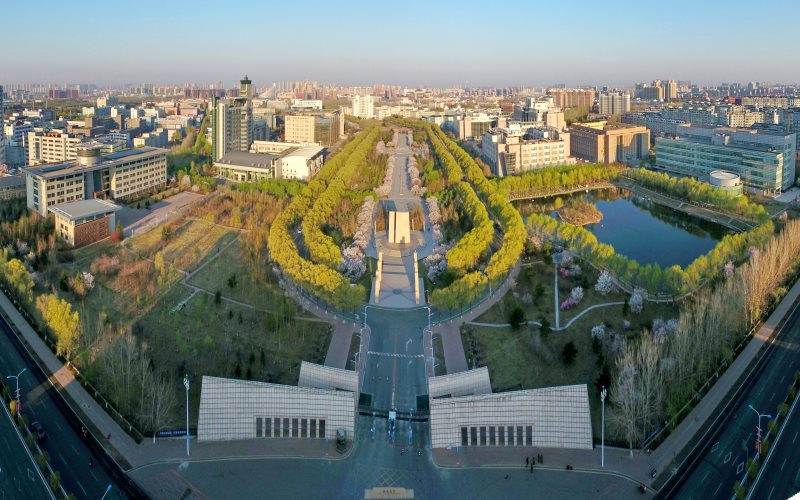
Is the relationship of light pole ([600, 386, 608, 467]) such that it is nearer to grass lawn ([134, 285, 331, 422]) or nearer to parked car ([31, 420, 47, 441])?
grass lawn ([134, 285, 331, 422])

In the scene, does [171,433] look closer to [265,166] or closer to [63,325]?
[63,325]

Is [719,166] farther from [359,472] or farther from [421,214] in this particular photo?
[359,472]

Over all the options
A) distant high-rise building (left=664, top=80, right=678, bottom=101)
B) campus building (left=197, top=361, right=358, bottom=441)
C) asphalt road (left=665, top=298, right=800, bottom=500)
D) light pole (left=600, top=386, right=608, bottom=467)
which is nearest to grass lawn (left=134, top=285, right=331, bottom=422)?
campus building (left=197, top=361, right=358, bottom=441)

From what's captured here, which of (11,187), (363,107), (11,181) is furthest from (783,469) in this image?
(363,107)

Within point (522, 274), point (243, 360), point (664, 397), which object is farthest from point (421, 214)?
point (664, 397)

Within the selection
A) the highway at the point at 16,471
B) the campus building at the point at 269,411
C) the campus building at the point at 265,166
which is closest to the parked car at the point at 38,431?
the highway at the point at 16,471
